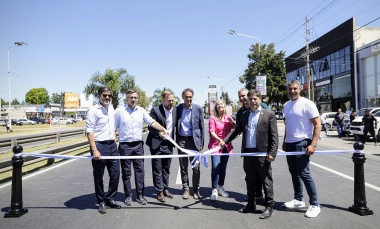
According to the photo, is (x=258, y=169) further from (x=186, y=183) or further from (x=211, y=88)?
(x=211, y=88)

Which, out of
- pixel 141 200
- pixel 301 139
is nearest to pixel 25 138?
pixel 141 200

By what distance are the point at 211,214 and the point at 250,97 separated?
1925 mm

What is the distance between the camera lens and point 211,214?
4742mm

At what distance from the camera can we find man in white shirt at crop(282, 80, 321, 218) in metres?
4.67

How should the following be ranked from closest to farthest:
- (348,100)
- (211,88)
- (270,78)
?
(348,100) → (211,88) → (270,78)

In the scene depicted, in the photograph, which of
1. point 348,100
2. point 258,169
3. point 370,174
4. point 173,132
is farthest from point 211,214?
point 348,100

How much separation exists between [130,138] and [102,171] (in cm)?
73

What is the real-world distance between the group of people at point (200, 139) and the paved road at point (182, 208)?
0.77ft

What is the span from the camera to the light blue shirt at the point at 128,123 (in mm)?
5414

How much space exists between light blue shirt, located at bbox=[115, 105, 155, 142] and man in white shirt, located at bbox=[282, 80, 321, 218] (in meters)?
2.39

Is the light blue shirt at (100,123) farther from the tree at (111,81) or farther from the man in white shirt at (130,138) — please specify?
the tree at (111,81)

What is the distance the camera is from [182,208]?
5.09m

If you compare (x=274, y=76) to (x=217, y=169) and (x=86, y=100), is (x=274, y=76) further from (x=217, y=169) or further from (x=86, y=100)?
(x=217, y=169)

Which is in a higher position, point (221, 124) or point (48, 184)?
point (221, 124)
